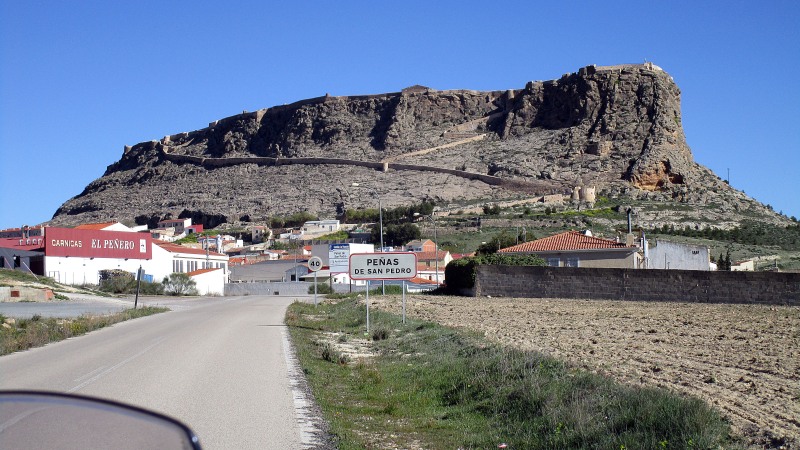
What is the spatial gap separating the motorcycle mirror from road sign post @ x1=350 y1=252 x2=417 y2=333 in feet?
61.8

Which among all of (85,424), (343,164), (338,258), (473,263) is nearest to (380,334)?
(85,424)

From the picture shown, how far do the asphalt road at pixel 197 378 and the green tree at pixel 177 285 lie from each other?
39350mm

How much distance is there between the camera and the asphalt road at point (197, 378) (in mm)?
8812

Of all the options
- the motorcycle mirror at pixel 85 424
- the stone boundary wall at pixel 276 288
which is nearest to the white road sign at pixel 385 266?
the motorcycle mirror at pixel 85 424

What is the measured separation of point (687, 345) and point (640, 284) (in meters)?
20.0

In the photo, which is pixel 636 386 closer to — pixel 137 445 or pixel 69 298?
pixel 137 445

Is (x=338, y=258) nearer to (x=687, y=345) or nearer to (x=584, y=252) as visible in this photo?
(x=584, y=252)

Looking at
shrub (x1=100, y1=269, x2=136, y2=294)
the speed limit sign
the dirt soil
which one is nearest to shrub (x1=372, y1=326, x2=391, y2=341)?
the dirt soil

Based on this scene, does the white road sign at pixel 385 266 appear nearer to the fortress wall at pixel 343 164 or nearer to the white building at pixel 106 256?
the white building at pixel 106 256

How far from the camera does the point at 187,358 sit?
50.8 feet

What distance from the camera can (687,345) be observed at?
15.7 metres

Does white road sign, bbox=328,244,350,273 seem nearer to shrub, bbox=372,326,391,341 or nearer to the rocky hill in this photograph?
shrub, bbox=372,326,391,341

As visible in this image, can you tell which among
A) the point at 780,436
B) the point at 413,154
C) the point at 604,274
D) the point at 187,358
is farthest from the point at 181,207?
the point at 780,436

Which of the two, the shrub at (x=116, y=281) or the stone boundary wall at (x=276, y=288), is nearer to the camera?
the shrub at (x=116, y=281)
